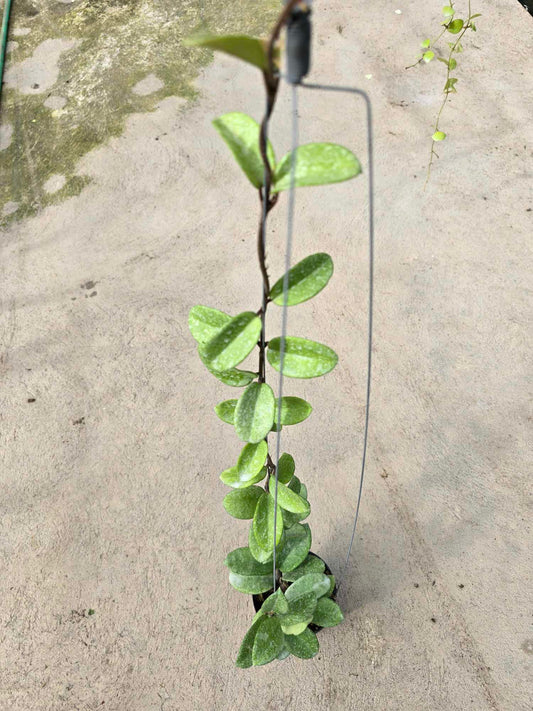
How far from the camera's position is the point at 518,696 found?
152 centimetres

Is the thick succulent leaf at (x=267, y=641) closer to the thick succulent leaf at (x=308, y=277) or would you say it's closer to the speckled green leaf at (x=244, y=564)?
the speckled green leaf at (x=244, y=564)

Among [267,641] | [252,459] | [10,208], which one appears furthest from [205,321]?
[10,208]

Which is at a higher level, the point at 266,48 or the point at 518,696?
the point at 266,48

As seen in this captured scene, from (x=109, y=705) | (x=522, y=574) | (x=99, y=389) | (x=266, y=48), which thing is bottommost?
(x=109, y=705)

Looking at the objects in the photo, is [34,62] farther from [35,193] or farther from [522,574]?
[522,574]

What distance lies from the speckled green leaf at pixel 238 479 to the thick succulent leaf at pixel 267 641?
0.28 meters

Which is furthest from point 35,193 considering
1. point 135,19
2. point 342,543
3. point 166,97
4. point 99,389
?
point 342,543

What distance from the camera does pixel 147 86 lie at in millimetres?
2982

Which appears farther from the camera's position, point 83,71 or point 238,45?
point 83,71

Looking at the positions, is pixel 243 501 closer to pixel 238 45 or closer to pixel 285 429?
pixel 285 429

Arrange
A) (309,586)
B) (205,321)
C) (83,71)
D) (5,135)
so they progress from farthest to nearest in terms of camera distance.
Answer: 1. (83,71)
2. (5,135)
3. (309,586)
4. (205,321)

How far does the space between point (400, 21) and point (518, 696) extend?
2.97m

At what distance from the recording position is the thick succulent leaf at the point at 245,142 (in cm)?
79

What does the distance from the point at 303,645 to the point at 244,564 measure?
202 millimetres
